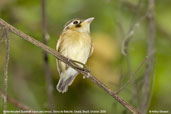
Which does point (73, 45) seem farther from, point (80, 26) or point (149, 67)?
point (149, 67)

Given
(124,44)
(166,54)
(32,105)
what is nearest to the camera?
(124,44)

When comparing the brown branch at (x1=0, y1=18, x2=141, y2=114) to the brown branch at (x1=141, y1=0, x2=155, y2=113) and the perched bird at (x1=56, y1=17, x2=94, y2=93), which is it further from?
the perched bird at (x1=56, y1=17, x2=94, y2=93)

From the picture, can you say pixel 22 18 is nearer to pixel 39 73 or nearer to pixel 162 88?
pixel 39 73

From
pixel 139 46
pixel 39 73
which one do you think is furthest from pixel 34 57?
pixel 139 46

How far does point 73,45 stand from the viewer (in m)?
4.65

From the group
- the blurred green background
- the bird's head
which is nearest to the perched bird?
the bird's head

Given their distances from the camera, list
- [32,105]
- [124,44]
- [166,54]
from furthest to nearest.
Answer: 1. [166,54]
2. [32,105]
3. [124,44]

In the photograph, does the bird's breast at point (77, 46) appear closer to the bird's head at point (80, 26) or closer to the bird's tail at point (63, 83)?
the bird's head at point (80, 26)

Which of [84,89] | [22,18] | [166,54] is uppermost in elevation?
[22,18]

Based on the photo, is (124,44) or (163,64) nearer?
(124,44)

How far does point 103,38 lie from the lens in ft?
21.0

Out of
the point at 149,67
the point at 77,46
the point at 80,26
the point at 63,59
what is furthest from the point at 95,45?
the point at 63,59

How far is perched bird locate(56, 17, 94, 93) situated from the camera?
4625mm

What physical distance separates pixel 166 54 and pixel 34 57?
196 cm
